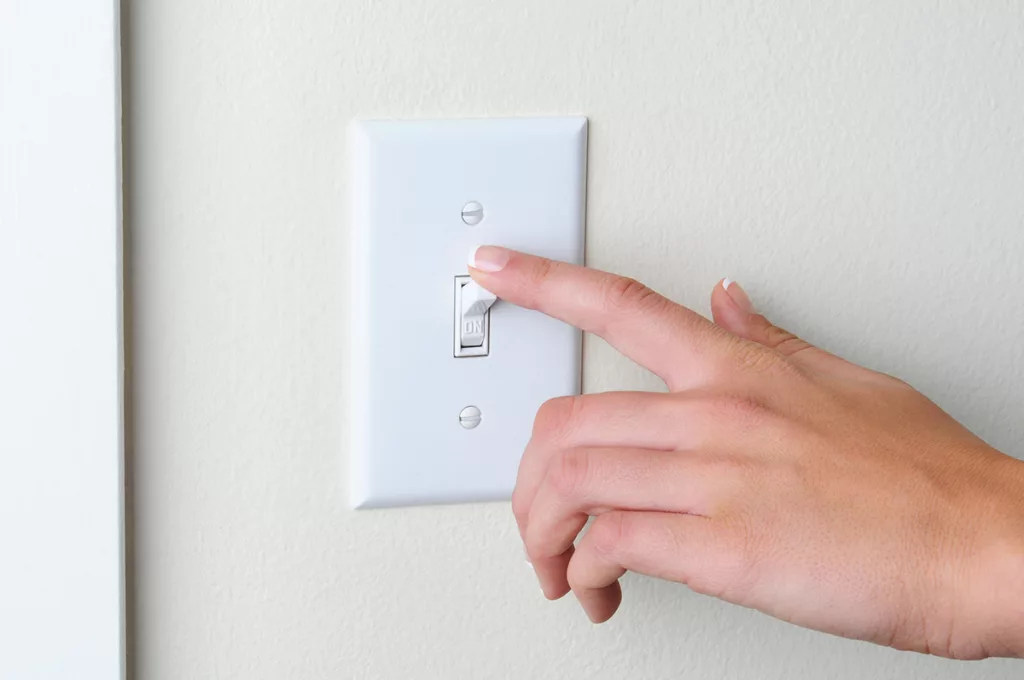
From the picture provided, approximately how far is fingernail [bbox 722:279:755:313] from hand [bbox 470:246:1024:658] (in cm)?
6

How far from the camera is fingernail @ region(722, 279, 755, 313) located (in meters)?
0.53

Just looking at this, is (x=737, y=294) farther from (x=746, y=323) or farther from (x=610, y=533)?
(x=610, y=533)

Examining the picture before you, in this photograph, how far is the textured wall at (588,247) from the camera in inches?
19.3

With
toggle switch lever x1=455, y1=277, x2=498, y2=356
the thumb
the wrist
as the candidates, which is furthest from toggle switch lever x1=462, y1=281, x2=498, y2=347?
the wrist

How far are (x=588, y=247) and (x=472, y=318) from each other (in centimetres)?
6

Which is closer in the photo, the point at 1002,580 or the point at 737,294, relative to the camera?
the point at 1002,580

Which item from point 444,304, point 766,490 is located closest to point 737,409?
point 766,490

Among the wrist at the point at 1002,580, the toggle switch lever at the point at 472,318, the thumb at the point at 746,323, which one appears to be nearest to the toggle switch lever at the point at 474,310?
the toggle switch lever at the point at 472,318

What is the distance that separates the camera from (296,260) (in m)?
0.50

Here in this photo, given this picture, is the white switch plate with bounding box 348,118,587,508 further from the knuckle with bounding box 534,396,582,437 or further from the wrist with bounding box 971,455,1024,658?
the wrist with bounding box 971,455,1024,658

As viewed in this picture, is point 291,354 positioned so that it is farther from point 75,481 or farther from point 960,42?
point 960,42

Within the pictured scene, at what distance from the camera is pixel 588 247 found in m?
0.53

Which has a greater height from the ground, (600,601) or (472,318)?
(472,318)

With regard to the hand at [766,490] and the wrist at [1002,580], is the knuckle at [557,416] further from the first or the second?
the wrist at [1002,580]
